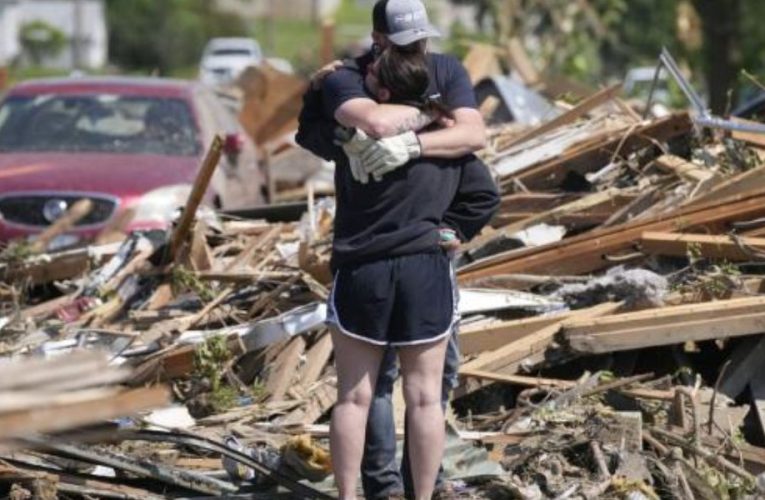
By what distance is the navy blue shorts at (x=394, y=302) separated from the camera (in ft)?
20.4

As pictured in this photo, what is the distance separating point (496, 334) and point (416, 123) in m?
1.75

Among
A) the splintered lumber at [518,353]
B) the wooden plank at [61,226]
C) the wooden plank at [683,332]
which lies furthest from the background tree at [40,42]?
the wooden plank at [683,332]

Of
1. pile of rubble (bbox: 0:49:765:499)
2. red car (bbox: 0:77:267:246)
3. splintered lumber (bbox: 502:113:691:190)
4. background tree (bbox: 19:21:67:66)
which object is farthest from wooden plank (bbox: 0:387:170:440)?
background tree (bbox: 19:21:67:66)

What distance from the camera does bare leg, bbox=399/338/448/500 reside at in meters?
6.30

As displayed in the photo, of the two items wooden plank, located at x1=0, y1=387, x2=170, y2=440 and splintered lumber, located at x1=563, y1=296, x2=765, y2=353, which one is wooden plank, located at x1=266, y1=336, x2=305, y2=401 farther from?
wooden plank, located at x1=0, y1=387, x2=170, y2=440

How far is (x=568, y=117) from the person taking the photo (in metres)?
10.5

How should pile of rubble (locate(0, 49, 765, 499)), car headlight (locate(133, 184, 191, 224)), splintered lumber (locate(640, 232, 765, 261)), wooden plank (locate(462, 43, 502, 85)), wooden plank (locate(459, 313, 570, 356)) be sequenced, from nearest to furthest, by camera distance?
pile of rubble (locate(0, 49, 765, 499))
wooden plank (locate(459, 313, 570, 356))
splintered lumber (locate(640, 232, 765, 261))
car headlight (locate(133, 184, 191, 224))
wooden plank (locate(462, 43, 502, 85))

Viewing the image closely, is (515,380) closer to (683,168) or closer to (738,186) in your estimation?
(738,186)

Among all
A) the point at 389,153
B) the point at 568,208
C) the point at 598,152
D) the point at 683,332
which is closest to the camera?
the point at 389,153

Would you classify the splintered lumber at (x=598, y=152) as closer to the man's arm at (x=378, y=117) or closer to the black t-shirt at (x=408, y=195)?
the black t-shirt at (x=408, y=195)

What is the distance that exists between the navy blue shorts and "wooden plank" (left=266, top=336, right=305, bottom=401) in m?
1.40

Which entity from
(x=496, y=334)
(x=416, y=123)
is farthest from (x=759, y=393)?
(x=416, y=123)

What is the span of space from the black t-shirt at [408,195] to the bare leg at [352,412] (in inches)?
12.5

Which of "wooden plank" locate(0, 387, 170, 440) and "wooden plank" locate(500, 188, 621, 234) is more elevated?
"wooden plank" locate(0, 387, 170, 440)
